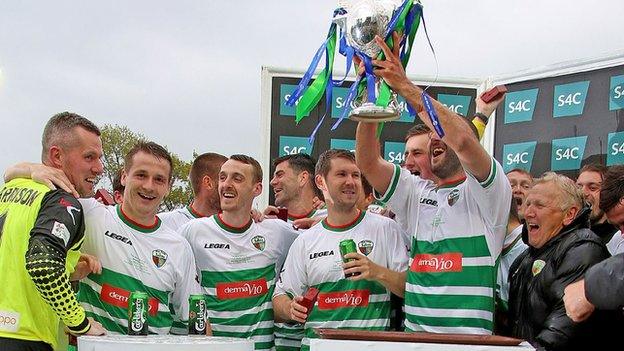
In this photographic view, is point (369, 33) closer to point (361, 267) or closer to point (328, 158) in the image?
point (361, 267)

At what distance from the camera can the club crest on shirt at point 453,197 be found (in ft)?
12.7

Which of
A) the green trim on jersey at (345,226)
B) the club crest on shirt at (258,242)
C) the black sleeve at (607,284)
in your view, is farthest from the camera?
the club crest on shirt at (258,242)

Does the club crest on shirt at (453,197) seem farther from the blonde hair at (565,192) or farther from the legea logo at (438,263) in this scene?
the blonde hair at (565,192)

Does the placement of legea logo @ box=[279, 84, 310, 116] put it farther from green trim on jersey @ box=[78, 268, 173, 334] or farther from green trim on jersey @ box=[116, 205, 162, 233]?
green trim on jersey @ box=[78, 268, 173, 334]

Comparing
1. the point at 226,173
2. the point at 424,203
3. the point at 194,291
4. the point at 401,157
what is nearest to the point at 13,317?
the point at 194,291

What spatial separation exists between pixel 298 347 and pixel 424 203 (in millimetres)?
1423

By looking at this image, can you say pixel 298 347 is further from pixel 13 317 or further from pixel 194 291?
pixel 13 317

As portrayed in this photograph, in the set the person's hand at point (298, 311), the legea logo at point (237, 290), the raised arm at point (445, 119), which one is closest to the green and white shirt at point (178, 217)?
the legea logo at point (237, 290)

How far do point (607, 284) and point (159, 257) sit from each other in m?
2.39

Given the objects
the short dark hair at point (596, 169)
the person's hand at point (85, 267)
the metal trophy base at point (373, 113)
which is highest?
the metal trophy base at point (373, 113)

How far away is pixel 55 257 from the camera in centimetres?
315

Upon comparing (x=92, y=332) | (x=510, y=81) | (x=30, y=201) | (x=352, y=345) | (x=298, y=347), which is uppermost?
(x=510, y=81)

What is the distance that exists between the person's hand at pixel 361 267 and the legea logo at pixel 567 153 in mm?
2399

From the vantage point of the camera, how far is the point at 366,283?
4168 millimetres
